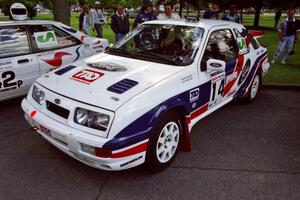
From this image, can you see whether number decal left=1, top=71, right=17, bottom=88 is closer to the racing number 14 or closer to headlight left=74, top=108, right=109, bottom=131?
headlight left=74, top=108, right=109, bottom=131

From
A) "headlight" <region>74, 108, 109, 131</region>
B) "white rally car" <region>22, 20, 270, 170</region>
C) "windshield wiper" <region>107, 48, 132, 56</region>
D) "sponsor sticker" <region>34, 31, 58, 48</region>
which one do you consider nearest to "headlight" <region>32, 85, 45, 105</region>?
"white rally car" <region>22, 20, 270, 170</region>

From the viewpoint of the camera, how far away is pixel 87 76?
3.17 meters

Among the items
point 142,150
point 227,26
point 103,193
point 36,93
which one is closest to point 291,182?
point 142,150

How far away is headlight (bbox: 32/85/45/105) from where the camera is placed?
10.3 feet

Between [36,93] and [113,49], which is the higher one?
[113,49]

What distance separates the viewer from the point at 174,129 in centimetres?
319

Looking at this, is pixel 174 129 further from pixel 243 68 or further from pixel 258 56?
pixel 258 56

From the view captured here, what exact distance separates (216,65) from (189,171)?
1.26 metres

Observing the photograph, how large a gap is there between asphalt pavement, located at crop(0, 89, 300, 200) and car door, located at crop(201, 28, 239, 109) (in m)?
0.57

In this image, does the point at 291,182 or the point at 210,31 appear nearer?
the point at 291,182

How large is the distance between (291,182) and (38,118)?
2723 millimetres

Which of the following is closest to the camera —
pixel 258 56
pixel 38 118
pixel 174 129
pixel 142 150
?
pixel 142 150

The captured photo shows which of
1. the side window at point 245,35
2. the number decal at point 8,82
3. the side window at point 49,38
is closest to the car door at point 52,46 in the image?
the side window at point 49,38

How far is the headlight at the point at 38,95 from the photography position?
3.15 meters
